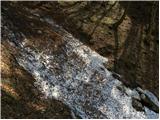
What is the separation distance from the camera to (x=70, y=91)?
7.87 meters

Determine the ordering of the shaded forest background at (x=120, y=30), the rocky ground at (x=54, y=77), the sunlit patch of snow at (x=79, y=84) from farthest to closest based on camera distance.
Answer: the shaded forest background at (x=120, y=30)
the sunlit patch of snow at (x=79, y=84)
the rocky ground at (x=54, y=77)

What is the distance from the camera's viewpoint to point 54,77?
802 centimetres

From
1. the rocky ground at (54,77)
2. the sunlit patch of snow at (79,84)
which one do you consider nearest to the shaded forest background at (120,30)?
the rocky ground at (54,77)

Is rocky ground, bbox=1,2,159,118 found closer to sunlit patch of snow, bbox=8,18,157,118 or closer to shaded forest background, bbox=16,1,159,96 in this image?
sunlit patch of snow, bbox=8,18,157,118

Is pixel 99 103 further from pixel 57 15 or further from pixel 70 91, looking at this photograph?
pixel 57 15

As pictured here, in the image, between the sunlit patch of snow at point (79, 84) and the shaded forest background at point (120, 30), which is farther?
the shaded forest background at point (120, 30)

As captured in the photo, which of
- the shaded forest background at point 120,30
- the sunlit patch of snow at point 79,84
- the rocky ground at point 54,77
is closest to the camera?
the rocky ground at point 54,77

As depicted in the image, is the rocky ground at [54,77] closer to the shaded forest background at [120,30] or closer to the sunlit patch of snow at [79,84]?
the sunlit patch of snow at [79,84]

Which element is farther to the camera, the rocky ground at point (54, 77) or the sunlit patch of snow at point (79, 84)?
the sunlit patch of snow at point (79, 84)

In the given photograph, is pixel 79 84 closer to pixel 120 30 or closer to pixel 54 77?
pixel 54 77

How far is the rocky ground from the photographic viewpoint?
673 cm

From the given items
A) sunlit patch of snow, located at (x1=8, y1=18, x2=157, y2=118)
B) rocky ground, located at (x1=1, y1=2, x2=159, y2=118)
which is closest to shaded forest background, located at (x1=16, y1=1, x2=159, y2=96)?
rocky ground, located at (x1=1, y1=2, x2=159, y2=118)

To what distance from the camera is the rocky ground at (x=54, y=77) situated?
6734mm

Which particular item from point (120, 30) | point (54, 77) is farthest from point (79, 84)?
point (120, 30)
